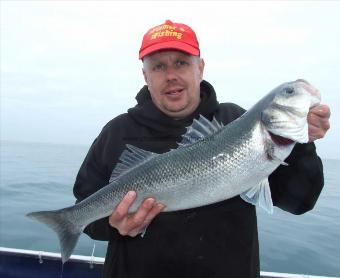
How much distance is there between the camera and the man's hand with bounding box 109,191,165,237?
362 centimetres

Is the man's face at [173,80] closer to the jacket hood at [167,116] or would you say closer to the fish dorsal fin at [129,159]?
the jacket hood at [167,116]

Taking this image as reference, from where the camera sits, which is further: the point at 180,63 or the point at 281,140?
the point at 180,63

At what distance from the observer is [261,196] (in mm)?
3488

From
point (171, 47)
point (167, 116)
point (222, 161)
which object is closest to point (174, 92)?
point (167, 116)

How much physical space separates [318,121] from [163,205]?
171 centimetres

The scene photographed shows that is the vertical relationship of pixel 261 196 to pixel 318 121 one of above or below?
below

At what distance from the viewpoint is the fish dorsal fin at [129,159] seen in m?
3.90

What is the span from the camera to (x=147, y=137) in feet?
14.1

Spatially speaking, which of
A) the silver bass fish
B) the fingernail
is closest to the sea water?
the silver bass fish

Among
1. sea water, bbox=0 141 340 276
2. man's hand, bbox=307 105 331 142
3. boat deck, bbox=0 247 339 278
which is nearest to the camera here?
man's hand, bbox=307 105 331 142

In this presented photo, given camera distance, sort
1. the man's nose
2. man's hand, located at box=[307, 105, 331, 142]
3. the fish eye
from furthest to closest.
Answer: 1. the man's nose
2. the fish eye
3. man's hand, located at box=[307, 105, 331, 142]

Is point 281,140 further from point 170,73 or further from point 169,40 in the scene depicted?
point 169,40

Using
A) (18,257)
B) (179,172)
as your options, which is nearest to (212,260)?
(179,172)

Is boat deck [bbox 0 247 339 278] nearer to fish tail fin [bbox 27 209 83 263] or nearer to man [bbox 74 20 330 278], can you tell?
fish tail fin [bbox 27 209 83 263]
